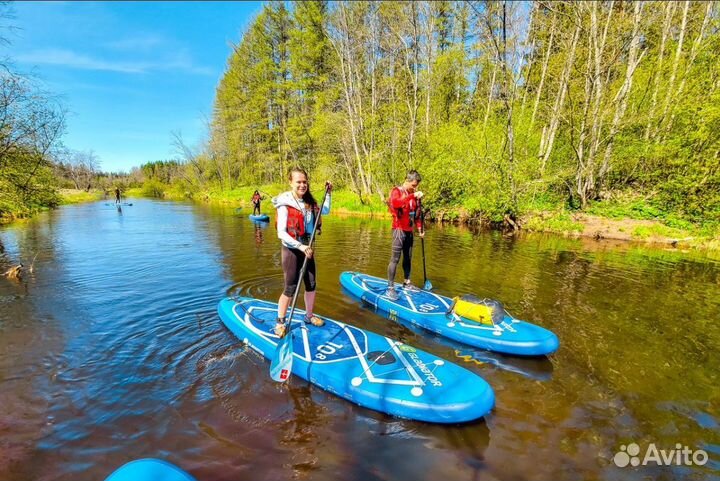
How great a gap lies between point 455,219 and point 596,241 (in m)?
6.86

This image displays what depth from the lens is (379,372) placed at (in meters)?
3.78

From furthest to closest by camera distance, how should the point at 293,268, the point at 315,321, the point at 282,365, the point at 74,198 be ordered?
the point at 74,198 → the point at 315,321 → the point at 293,268 → the point at 282,365

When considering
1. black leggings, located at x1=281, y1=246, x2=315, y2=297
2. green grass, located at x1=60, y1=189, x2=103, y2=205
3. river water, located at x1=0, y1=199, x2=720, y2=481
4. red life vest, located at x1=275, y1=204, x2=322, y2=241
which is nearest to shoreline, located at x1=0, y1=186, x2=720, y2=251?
river water, located at x1=0, y1=199, x2=720, y2=481

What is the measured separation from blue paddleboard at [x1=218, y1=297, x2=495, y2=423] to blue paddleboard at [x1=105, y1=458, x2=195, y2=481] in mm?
1805

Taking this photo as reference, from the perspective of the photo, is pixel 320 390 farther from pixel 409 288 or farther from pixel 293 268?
pixel 409 288

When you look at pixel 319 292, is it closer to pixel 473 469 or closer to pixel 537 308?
pixel 537 308

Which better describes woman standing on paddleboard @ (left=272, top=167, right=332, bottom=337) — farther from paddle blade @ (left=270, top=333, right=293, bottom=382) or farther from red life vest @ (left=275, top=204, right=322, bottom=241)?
paddle blade @ (left=270, top=333, right=293, bottom=382)

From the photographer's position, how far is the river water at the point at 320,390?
9.57 feet

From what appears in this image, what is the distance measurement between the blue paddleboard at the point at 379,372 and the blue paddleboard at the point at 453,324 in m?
1.16

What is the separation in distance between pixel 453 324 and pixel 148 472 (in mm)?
4094

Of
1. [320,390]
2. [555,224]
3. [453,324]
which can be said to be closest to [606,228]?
[555,224]

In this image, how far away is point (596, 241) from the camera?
14.1 m

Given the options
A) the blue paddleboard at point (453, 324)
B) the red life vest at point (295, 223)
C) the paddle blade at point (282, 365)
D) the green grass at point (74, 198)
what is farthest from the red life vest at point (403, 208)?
the green grass at point (74, 198)

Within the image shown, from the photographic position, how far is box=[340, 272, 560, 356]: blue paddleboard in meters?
4.56
